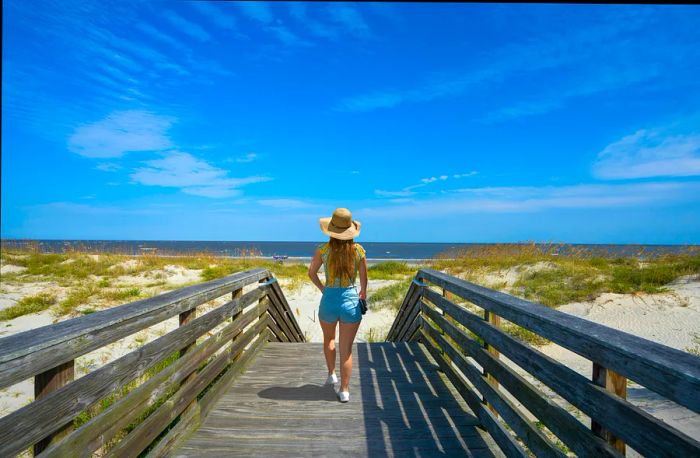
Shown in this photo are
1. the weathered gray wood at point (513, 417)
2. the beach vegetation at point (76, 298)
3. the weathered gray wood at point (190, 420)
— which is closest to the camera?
the weathered gray wood at point (513, 417)

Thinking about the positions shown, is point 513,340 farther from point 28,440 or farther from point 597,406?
point 28,440

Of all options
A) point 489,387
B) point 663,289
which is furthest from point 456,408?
point 663,289

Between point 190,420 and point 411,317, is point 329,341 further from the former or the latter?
point 411,317

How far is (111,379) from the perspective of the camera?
2096 mm

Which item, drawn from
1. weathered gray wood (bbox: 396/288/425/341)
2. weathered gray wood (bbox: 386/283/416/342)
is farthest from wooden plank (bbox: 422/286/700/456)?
weathered gray wood (bbox: 386/283/416/342)

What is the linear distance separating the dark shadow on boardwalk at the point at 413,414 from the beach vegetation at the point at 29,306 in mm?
8530

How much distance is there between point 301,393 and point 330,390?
312 mm

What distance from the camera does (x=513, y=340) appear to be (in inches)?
106

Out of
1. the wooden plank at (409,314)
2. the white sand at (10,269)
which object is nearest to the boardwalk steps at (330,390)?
the wooden plank at (409,314)

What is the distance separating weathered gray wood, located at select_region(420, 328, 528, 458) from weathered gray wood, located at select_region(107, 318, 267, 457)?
7.56 ft

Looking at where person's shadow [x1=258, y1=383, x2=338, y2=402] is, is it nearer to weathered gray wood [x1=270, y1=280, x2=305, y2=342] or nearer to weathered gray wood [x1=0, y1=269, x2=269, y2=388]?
weathered gray wood [x1=0, y1=269, x2=269, y2=388]

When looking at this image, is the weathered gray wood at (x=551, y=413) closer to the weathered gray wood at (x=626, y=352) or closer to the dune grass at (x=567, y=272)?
the weathered gray wood at (x=626, y=352)

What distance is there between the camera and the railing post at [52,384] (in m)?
1.69

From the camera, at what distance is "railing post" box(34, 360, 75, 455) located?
1.69 metres
